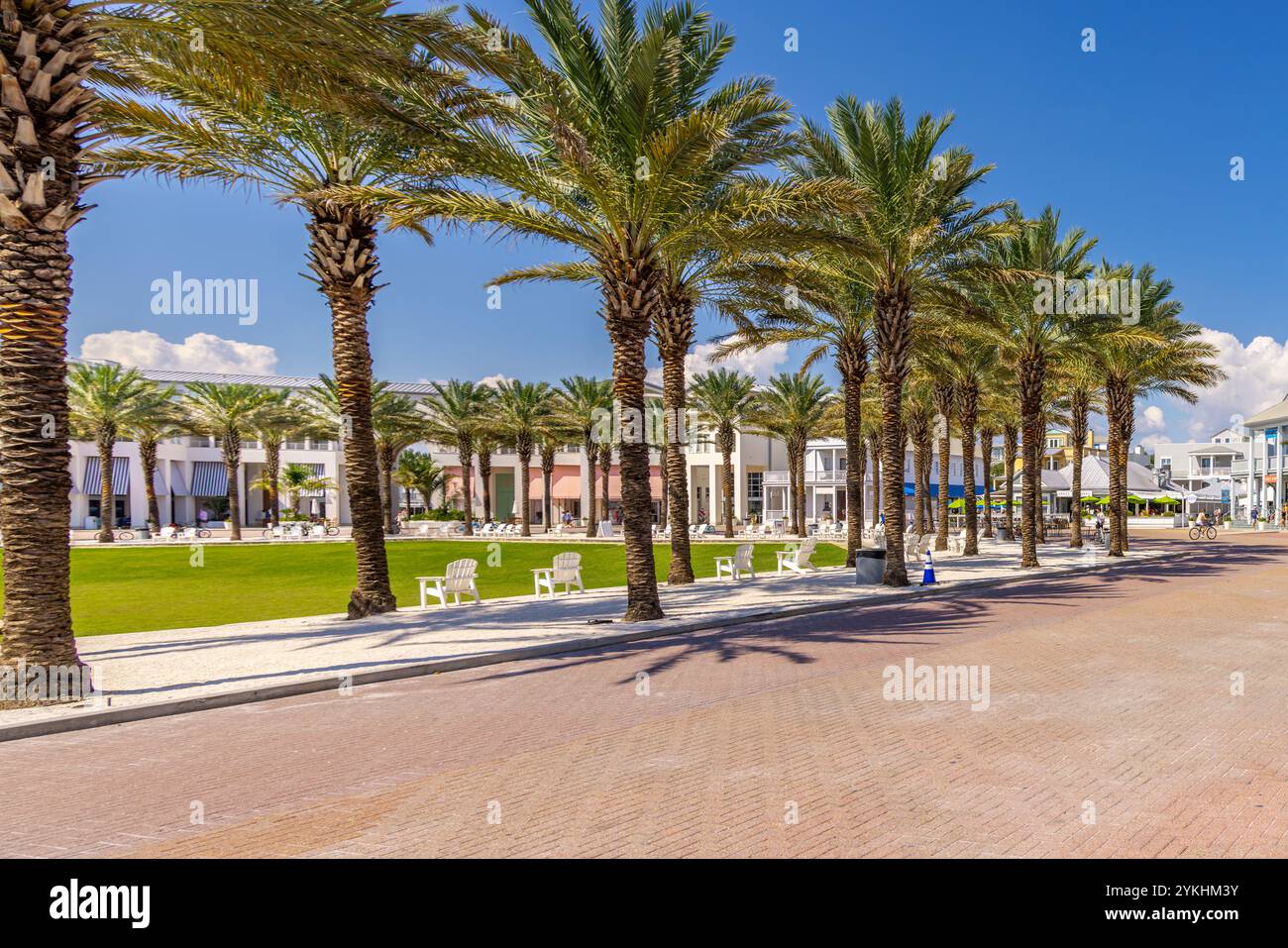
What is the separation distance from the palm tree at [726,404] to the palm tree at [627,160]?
29.7 m

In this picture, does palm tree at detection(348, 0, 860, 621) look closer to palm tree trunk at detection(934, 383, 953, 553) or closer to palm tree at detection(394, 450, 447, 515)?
palm tree trunk at detection(934, 383, 953, 553)

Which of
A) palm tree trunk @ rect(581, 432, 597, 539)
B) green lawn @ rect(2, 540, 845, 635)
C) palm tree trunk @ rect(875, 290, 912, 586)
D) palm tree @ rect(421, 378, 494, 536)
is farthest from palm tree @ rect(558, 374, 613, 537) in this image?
palm tree trunk @ rect(875, 290, 912, 586)

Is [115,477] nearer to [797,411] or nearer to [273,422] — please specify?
[273,422]

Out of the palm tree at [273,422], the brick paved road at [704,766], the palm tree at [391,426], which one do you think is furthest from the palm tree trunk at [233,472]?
the brick paved road at [704,766]

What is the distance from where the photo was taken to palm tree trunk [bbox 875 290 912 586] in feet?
67.2

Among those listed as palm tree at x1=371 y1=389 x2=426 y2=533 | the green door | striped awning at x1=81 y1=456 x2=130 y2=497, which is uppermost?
palm tree at x1=371 y1=389 x2=426 y2=533

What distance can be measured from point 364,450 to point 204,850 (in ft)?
35.5

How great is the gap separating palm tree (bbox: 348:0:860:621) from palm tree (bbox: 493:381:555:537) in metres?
32.7

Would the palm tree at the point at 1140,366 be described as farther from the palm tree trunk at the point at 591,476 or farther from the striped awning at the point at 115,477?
the striped awning at the point at 115,477

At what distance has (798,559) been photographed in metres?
24.7

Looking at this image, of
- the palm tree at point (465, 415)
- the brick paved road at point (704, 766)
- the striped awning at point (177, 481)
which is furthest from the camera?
the striped awning at point (177, 481)

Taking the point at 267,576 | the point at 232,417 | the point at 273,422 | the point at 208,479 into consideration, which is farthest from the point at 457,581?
the point at 208,479

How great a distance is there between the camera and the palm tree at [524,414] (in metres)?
48.9
